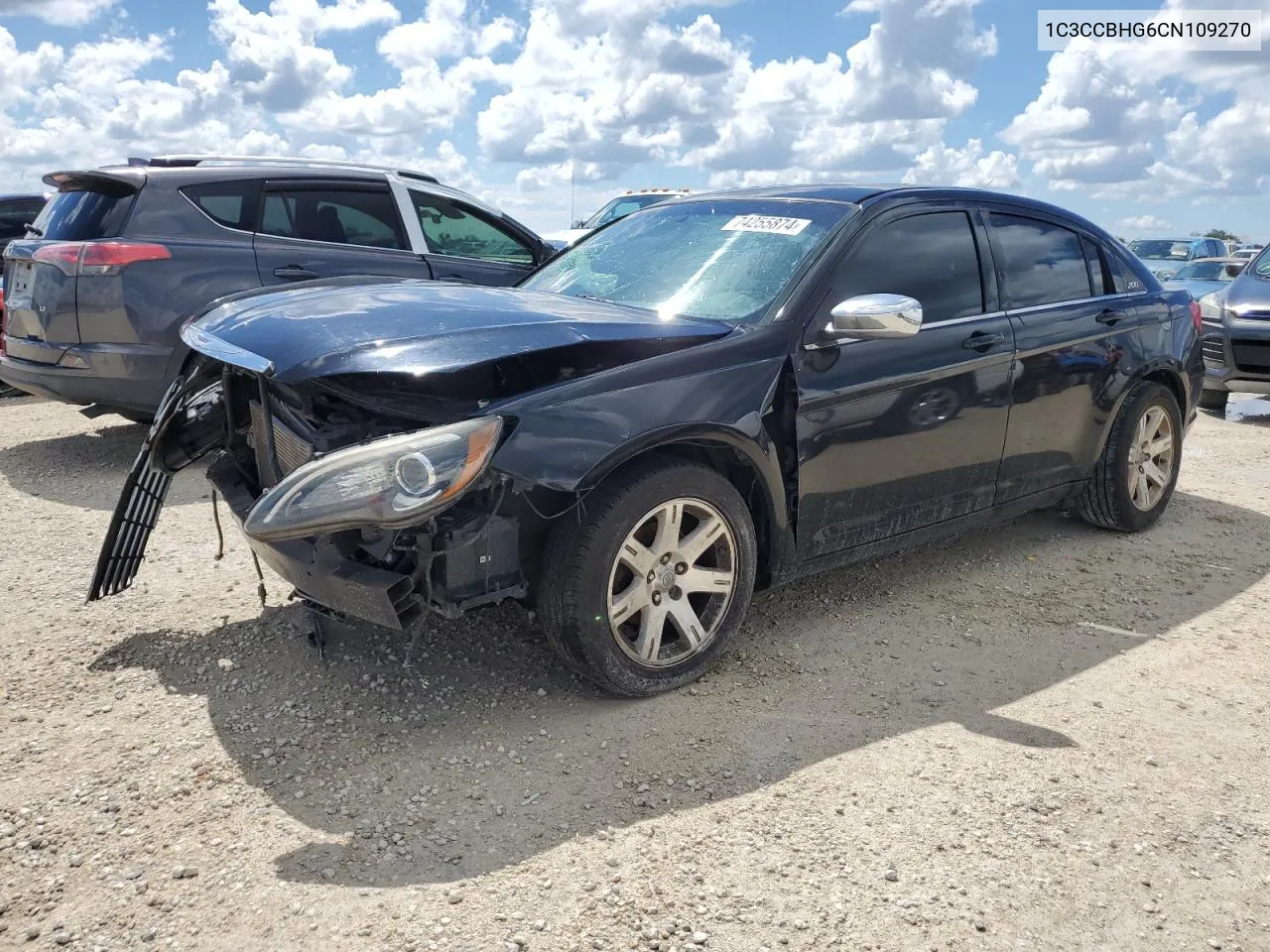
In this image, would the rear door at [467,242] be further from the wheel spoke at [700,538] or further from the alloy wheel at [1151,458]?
the wheel spoke at [700,538]

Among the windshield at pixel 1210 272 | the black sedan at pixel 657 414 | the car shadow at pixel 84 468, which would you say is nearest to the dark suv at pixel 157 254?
the car shadow at pixel 84 468

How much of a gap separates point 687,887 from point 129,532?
265 cm

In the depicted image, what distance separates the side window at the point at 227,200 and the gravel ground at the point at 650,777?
2782 millimetres

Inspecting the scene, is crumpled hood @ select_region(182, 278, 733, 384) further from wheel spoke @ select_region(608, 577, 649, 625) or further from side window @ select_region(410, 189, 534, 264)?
side window @ select_region(410, 189, 534, 264)

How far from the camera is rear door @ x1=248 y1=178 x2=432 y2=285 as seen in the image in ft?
22.4

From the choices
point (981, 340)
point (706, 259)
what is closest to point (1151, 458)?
point (981, 340)

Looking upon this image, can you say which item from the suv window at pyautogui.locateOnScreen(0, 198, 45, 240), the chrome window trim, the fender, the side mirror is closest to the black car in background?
the fender

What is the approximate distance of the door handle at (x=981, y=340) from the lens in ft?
14.0

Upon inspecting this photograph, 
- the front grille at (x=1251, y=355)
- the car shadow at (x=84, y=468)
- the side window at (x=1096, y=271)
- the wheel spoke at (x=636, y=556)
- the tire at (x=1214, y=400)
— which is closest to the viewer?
the wheel spoke at (x=636, y=556)

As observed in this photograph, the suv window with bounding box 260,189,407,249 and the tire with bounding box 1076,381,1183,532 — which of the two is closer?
the tire with bounding box 1076,381,1183,532

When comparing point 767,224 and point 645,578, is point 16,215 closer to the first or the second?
point 767,224

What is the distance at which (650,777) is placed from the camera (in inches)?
119

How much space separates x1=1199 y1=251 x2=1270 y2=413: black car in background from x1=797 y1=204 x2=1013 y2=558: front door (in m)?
5.91

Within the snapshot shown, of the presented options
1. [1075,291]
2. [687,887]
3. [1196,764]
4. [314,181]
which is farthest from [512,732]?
[314,181]
